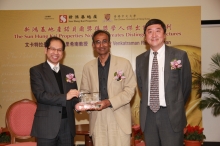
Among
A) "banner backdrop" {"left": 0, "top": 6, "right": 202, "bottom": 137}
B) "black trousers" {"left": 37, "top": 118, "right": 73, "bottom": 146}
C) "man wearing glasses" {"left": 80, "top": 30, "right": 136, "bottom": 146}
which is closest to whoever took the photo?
"black trousers" {"left": 37, "top": 118, "right": 73, "bottom": 146}

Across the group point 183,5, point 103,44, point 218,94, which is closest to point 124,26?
point 183,5

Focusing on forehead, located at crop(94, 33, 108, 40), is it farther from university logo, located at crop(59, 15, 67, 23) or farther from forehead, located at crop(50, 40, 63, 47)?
university logo, located at crop(59, 15, 67, 23)

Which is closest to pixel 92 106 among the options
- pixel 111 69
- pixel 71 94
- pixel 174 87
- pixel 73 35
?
pixel 71 94

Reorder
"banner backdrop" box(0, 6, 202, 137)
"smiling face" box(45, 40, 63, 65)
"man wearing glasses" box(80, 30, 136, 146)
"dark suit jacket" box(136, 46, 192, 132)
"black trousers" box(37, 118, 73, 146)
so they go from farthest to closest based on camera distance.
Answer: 1. "banner backdrop" box(0, 6, 202, 137)
2. "man wearing glasses" box(80, 30, 136, 146)
3. "smiling face" box(45, 40, 63, 65)
4. "black trousers" box(37, 118, 73, 146)
5. "dark suit jacket" box(136, 46, 192, 132)

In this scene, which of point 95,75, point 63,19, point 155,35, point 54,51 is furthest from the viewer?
point 63,19

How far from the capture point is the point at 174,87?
3205mm

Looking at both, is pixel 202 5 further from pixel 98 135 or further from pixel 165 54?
pixel 98 135

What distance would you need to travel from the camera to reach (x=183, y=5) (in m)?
6.86

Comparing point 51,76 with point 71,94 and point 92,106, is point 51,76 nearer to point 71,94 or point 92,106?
point 71,94

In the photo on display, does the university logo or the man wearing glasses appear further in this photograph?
the university logo

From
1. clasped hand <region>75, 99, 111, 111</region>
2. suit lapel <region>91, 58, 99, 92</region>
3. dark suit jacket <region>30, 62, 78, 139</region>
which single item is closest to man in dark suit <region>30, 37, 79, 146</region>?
dark suit jacket <region>30, 62, 78, 139</region>

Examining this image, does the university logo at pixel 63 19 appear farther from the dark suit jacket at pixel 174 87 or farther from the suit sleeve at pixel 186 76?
the suit sleeve at pixel 186 76

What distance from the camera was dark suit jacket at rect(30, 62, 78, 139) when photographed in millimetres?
3234

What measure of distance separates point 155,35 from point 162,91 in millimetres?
620
